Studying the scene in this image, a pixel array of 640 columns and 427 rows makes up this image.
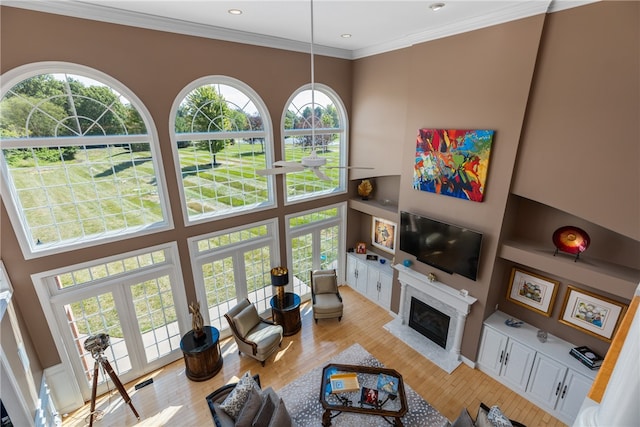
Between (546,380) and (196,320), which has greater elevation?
(196,320)

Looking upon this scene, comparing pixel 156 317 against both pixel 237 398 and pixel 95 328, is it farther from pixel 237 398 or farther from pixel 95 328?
pixel 237 398

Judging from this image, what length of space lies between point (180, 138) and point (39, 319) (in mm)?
3140

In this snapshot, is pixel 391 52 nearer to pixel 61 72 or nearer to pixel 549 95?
pixel 549 95

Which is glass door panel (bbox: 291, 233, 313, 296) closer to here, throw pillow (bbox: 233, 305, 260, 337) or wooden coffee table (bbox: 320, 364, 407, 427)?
throw pillow (bbox: 233, 305, 260, 337)

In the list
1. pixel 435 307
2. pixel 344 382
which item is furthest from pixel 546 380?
pixel 344 382

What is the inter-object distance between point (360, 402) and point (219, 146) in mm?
4526

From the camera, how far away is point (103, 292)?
441cm

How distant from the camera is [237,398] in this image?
3527 millimetres

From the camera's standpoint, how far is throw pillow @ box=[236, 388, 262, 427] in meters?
A: 3.30

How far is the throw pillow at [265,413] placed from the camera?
3.36m

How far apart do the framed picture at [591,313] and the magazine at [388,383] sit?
2.66 m

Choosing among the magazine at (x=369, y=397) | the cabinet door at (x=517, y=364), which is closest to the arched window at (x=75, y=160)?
the magazine at (x=369, y=397)

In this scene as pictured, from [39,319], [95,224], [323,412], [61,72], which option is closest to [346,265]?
[323,412]

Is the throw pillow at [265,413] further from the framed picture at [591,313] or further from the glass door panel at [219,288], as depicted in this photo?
the framed picture at [591,313]
